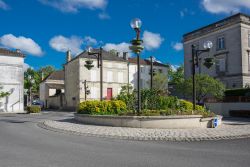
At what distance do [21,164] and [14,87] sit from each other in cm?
3670

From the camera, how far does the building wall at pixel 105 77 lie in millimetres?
46978

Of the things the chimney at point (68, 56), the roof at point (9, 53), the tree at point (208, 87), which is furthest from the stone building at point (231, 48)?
the roof at point (9, 53)

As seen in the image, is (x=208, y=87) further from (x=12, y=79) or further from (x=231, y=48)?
(x=12, y=79)

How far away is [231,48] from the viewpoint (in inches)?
1598

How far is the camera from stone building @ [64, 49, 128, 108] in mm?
46969

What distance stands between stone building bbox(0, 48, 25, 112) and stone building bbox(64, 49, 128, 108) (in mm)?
9085

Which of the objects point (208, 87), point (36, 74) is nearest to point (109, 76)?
point (208, 87)

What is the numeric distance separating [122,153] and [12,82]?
36242mm

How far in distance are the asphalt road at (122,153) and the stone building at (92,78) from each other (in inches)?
1423

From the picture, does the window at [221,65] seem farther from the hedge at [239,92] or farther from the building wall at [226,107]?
the building wall at [226,107]

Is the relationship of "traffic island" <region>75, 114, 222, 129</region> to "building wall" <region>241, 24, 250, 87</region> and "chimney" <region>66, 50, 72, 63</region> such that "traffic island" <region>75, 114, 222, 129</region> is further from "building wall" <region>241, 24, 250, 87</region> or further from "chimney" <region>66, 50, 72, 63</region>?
"chimney" <region>66, 50, 72, 63</region>

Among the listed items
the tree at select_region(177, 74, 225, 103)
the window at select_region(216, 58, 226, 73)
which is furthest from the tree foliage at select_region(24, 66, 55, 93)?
the tree at select_region(177, 74, 225, 103)

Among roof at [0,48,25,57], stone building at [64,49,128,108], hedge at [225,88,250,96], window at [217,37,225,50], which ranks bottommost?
hedge at [225,88,250,96]

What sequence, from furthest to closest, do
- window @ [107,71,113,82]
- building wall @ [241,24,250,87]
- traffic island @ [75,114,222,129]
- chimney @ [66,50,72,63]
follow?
chimney @ [66,50,72,63], window @ [107,71,113,82], building wall @ [241,24,250,87], traffic island @ [75,114,222,129]
